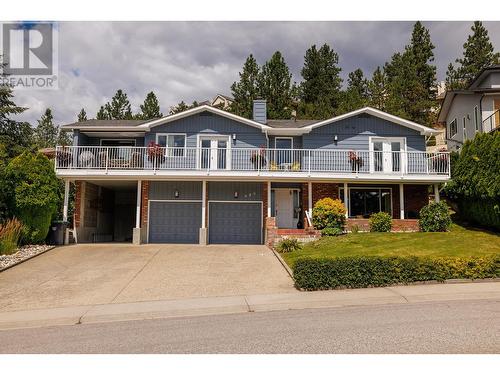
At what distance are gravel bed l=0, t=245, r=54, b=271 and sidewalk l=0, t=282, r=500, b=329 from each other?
589cm

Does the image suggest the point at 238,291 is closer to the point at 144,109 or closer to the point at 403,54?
the point at 144,109

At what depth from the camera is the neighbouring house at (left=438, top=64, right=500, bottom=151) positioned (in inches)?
953

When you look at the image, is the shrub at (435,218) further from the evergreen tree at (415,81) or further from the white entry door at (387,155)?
the evergreen tree at (415,81)

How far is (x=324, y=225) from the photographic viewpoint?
62.2 feet

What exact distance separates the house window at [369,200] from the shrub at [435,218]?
108 inches

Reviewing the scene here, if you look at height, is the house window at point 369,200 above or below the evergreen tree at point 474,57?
below

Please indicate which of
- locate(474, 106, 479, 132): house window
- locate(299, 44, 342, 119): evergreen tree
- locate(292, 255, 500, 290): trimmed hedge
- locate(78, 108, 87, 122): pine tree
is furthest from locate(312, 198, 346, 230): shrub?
locate(78, 108, 87, 122): pine tree

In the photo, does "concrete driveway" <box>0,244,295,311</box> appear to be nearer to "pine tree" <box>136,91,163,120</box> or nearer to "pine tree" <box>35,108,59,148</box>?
"pine tree" <box>136,91,163,120</box>

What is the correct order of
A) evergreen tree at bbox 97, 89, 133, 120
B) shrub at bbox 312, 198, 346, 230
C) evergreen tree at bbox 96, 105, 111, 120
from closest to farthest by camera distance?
shrub at bbox 312, 198, 346, 230 < evergreen tree at bbox 96, 105, 111, 120 < evergreen tree at bbox 97, 89, 133, 120

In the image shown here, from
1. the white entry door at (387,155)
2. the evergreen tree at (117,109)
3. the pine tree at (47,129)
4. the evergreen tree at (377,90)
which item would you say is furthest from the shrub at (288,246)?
the pine tree at (47,129)

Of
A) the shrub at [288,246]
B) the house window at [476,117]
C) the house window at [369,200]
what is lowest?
the shrub at [288,246]

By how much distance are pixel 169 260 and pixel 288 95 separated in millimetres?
21782

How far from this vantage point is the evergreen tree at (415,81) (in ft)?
124

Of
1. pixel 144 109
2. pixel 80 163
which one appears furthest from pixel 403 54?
pixel 80 163
